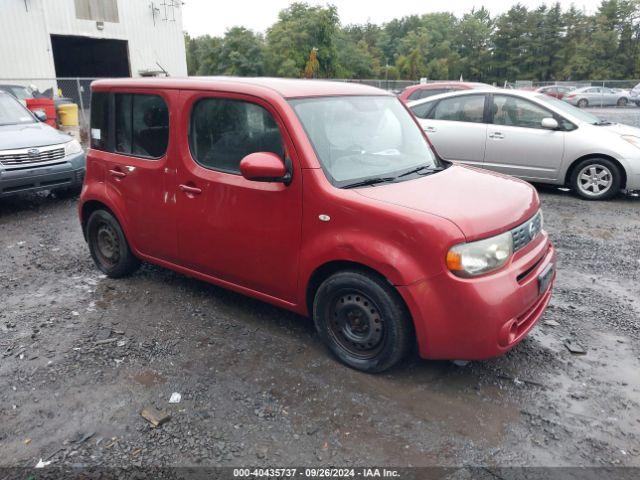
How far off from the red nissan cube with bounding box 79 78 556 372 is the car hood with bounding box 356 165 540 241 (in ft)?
0.05

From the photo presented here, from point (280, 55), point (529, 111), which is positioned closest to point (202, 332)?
point (529, 111)

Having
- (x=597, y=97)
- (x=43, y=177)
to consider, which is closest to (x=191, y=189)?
(x=43, y=177)

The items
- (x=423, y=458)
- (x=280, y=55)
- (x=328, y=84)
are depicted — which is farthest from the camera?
(x=280, y=55)

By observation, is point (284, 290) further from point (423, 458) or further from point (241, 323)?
point (423, 458)

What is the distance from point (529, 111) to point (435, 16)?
4512 inches

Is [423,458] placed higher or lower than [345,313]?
lower

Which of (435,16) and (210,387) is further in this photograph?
(435,16)

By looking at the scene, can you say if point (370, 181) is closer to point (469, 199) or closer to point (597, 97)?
point (469, 199)

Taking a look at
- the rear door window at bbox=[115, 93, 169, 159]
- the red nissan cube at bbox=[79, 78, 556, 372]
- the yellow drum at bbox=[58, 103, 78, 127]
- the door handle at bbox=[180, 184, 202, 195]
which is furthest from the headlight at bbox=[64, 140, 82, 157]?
the yellow drum at bbox=[58, 103, 78, 127]

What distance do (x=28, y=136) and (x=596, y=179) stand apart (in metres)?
8.79

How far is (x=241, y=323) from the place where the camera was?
4.16 meters

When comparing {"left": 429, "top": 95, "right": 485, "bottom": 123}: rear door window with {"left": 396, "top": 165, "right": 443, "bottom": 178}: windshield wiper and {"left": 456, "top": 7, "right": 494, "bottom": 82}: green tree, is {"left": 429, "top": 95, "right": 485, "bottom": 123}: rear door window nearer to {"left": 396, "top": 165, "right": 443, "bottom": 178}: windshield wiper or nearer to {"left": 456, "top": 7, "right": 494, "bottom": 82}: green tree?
{"left": 396, "top": 165, "right": 443, "bottom": 178}: windshield wiper

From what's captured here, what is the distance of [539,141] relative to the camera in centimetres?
812

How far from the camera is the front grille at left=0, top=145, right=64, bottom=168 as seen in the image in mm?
7410
